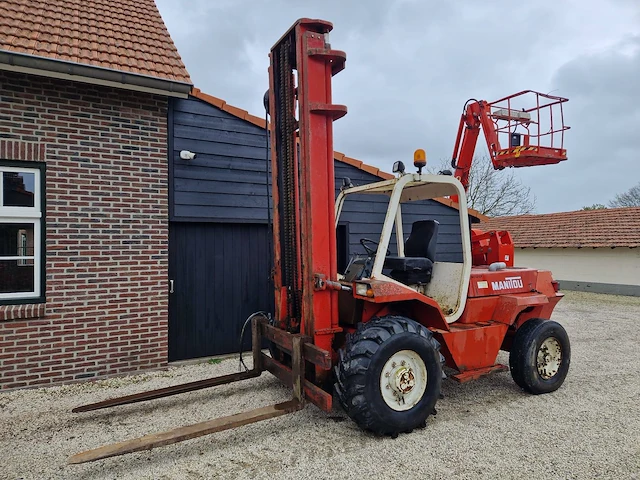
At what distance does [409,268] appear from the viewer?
4707mm

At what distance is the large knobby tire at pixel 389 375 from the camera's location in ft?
11.9

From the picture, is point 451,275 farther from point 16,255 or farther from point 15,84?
point 15,84

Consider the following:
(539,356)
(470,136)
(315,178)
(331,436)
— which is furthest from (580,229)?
(331,436)

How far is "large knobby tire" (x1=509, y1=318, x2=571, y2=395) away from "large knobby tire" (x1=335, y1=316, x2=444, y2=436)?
1401 mm

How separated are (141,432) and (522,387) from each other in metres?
3.99

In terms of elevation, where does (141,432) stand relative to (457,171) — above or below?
below

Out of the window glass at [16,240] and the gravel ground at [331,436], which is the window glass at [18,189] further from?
the gravel ground at [331,436]

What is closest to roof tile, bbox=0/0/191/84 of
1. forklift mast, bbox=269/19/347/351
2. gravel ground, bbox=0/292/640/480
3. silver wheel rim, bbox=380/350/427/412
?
forklift mast, bbox=269/19/347/351

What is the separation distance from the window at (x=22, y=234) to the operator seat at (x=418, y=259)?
164 inches

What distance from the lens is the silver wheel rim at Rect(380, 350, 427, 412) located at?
3.80m

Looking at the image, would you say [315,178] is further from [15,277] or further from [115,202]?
[15,277]

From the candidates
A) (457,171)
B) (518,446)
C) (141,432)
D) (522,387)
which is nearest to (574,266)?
(457,171)

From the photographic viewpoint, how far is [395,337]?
3.80 metres

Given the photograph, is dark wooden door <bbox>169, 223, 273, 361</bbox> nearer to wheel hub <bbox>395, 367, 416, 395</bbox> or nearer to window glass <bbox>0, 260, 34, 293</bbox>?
window glass <bbox>0, 260, 34, 293</bbox>
